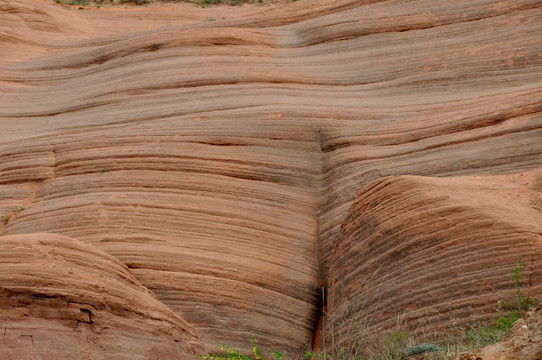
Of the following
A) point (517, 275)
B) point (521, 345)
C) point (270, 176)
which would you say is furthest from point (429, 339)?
point (270, 176)

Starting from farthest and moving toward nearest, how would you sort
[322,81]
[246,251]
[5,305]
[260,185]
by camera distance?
[322,81], [260,185], [246,251], [5,305]

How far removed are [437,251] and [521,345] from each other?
106 inches

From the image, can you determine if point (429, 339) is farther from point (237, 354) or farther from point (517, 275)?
point (237, 354)

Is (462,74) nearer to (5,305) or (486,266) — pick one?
(486,266)

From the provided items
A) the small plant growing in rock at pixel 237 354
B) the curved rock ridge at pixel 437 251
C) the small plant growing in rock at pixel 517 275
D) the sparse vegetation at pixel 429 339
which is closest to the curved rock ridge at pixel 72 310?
the small plant growing in rock at pixel 237 354

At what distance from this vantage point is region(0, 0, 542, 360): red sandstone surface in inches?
301

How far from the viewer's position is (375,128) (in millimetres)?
11383

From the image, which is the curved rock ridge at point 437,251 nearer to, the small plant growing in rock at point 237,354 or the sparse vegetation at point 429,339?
the sparse vegetation at point 429,339

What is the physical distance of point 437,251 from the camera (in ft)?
25.7

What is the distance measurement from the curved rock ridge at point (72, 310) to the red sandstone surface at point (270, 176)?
0.8 inches

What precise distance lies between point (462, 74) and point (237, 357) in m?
6.11

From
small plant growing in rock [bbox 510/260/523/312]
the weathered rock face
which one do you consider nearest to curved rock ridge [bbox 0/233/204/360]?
small plant growing in rock [bbox 510/260/523/312]

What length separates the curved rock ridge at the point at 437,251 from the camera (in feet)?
24.1

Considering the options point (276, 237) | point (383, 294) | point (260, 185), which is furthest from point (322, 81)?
point (383, 294)
